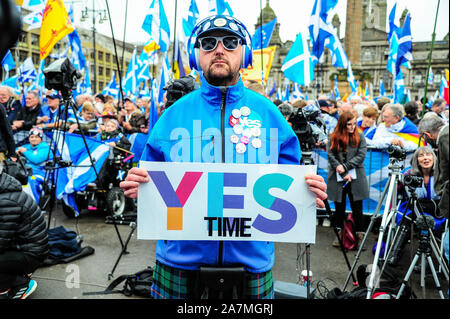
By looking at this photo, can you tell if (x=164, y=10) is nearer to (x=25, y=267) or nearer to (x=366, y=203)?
(x=366, y=203)

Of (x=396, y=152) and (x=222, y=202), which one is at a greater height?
(x=396, y=152)

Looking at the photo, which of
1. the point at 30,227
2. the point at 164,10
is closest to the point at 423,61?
the point at 164,10

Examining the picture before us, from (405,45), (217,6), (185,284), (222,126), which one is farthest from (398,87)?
(185,284)

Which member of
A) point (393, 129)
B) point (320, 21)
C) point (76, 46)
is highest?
point (320, 21)

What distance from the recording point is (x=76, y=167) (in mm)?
7426

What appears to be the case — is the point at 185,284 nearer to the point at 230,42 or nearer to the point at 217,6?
the point at 230,42

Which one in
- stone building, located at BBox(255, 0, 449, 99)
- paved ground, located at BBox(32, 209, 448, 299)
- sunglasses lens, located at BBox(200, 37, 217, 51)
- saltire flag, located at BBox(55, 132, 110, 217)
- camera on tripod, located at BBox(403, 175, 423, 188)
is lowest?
paved ground, located at BBox(32, 209, 448, 299)

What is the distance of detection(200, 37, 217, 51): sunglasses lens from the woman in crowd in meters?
4.30

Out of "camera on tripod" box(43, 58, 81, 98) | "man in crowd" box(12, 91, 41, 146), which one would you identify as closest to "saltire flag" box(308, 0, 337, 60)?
"man in crowd" box(12, 91, 41, 146)

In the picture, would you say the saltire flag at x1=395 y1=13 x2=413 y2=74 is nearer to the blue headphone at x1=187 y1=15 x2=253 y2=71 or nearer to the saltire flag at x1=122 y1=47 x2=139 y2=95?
the saltire flag at x1=122 y1=47 x2=139 y2=95

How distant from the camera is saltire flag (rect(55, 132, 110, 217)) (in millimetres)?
7254

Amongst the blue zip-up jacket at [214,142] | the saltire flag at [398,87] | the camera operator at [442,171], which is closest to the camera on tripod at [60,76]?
the blue zip-up jacket at [214,142]

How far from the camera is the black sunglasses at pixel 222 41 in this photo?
214 cm

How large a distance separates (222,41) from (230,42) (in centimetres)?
Answer: 4
